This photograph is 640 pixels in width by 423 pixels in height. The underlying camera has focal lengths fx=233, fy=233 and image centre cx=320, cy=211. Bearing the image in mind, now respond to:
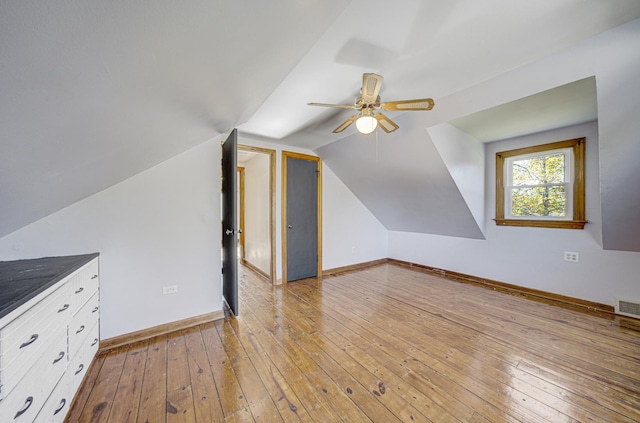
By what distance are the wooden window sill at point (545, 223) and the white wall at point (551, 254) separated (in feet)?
0.19

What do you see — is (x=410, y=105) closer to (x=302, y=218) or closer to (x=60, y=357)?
(x=302, y=218)

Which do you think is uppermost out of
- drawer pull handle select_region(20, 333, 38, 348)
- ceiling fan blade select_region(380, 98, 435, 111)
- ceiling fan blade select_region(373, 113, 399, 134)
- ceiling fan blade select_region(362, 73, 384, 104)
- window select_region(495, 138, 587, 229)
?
ceiling fan blade select_region(362, 73, 384, 104)

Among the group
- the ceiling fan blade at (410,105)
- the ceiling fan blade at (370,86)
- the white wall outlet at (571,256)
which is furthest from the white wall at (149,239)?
the white wall outlet at (571,256)

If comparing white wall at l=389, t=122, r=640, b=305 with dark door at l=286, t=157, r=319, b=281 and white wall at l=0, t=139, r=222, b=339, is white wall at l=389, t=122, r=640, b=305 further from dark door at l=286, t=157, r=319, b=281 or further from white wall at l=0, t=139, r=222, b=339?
white wall at l=0, t=139, r=222, b=339

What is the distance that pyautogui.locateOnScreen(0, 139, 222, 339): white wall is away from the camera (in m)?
1.88

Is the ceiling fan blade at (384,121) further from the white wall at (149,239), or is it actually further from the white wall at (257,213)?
the white wall at (257,213)

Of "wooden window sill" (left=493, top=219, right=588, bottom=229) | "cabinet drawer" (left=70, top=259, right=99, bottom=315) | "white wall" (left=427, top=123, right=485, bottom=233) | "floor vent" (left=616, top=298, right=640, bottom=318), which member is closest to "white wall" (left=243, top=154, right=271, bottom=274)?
"cabinet drawer" (left=70, top=259, right=99, bottom=315)

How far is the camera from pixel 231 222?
2.52 metres

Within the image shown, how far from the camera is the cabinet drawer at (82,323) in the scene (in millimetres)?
1410

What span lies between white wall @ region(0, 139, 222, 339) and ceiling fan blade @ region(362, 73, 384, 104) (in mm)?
1664

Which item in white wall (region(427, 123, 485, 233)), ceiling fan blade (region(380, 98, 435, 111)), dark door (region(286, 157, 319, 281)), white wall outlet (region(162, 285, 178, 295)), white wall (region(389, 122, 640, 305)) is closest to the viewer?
ceiling fan blade (region(380, 98, 435, 111))

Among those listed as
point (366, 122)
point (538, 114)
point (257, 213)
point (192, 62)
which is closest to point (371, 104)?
point (366, 122)

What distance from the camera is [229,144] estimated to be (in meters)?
2.54

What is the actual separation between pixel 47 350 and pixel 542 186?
4.89 m
